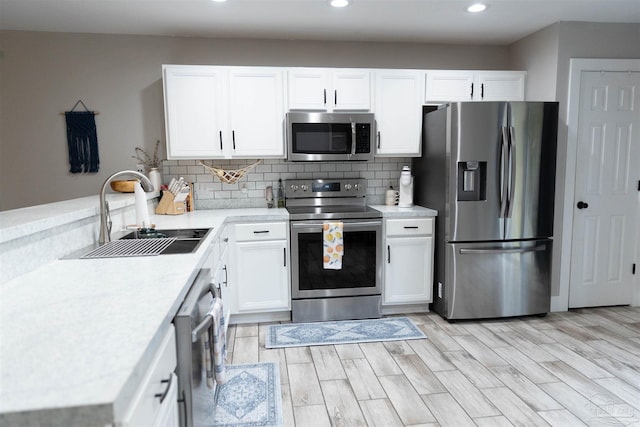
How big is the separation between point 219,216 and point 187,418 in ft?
6.60

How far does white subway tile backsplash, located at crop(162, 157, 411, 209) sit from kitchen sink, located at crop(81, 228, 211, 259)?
3.94ft

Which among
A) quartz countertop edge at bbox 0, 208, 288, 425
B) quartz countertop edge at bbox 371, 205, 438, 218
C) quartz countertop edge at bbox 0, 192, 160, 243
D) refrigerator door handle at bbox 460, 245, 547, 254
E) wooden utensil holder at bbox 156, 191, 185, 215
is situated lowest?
refrigerator door handle at bbox 460, 245, 547, 254

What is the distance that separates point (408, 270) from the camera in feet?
11.0

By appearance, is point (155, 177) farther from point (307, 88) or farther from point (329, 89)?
point (329, 89)

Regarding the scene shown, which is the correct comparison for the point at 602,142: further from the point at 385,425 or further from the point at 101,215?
the point at 101,215

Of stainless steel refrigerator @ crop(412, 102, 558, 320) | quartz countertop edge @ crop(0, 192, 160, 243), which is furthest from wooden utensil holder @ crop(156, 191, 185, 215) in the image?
stainless steel refrigerator @ crop(412, 102, 558, 320)

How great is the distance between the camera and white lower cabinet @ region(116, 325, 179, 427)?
801mm

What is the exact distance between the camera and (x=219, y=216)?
3080 mm

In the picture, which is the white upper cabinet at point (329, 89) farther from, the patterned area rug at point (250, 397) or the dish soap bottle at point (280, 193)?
the patterned area rug at point (250, 397)

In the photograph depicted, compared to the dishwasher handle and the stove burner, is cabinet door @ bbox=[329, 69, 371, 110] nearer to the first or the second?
the stove burner

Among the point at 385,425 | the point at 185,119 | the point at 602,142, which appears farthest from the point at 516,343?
the point at 185,119

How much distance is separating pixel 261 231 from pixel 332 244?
1.91 feet

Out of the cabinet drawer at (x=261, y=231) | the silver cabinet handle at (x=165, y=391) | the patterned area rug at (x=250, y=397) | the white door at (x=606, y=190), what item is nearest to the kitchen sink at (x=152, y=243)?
the cabinet drawer at (x=261, y=231)

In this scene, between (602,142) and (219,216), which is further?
(602,142)
